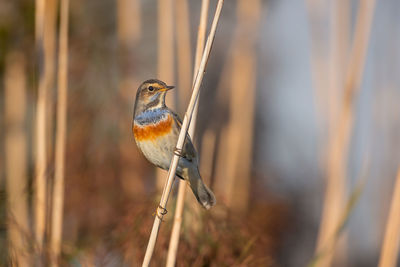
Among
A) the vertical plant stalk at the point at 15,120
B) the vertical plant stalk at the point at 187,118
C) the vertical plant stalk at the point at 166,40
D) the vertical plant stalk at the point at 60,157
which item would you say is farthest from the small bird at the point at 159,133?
the vertical plant stalk at the point at 15,120

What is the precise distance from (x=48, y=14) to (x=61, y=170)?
81cm

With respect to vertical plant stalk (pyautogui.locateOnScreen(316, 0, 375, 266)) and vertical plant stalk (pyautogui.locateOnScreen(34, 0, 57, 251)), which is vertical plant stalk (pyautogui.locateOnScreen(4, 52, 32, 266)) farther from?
vertical plant stalk (pyautogui.locateOnScreen(316, 0, 375, 266))

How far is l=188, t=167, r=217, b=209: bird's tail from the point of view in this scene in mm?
1543


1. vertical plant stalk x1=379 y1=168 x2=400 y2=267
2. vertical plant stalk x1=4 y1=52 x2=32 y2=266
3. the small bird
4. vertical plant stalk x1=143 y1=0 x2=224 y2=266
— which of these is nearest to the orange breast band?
the small bird

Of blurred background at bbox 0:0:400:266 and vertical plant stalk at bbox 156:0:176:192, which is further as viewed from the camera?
vertical plant stalk at bbox 156:0:176:192

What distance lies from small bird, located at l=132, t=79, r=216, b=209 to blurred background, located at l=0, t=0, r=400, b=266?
51 cm

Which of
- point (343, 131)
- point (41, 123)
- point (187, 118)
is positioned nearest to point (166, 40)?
point (41, 123)

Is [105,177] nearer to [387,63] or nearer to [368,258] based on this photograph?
[387,63]

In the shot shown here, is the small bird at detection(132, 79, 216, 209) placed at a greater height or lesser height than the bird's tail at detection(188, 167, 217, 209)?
greater

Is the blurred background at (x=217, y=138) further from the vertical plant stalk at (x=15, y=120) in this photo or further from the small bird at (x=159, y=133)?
the small bird at (x=159, y=133)

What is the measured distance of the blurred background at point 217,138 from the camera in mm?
2221

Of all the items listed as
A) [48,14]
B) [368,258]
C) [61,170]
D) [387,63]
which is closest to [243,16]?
[387,63]

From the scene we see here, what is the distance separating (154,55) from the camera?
482cm

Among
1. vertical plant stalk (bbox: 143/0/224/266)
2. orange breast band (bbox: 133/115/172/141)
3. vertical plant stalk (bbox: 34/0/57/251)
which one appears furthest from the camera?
vertical plant stalk (bbox: 34/0/57/251)
